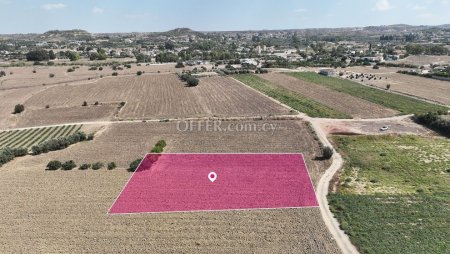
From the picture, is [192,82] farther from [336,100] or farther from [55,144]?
[55,144]

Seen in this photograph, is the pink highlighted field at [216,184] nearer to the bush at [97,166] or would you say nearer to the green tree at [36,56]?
the bush at [97,166]

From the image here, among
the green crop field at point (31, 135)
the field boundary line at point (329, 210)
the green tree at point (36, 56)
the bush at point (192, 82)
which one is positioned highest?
the green tree at point (36, 56)

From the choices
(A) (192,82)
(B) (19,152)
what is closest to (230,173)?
(B) (19,152)

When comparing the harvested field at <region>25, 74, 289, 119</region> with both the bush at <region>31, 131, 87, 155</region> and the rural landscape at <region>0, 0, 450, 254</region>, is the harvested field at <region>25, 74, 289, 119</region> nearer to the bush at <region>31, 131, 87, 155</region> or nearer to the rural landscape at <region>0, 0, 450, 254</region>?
the rural landscape at <region>0, 0, 450, 254</region>

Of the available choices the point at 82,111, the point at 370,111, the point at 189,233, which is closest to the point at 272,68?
the point at 370,111

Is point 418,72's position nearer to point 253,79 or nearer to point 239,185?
point 253,79

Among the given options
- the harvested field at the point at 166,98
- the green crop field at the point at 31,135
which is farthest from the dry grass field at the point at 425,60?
the green crop field at the point at 31,135

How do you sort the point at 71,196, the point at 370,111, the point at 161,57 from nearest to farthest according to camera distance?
the point at 71,196
the point at 370,111
the point at 161,57
